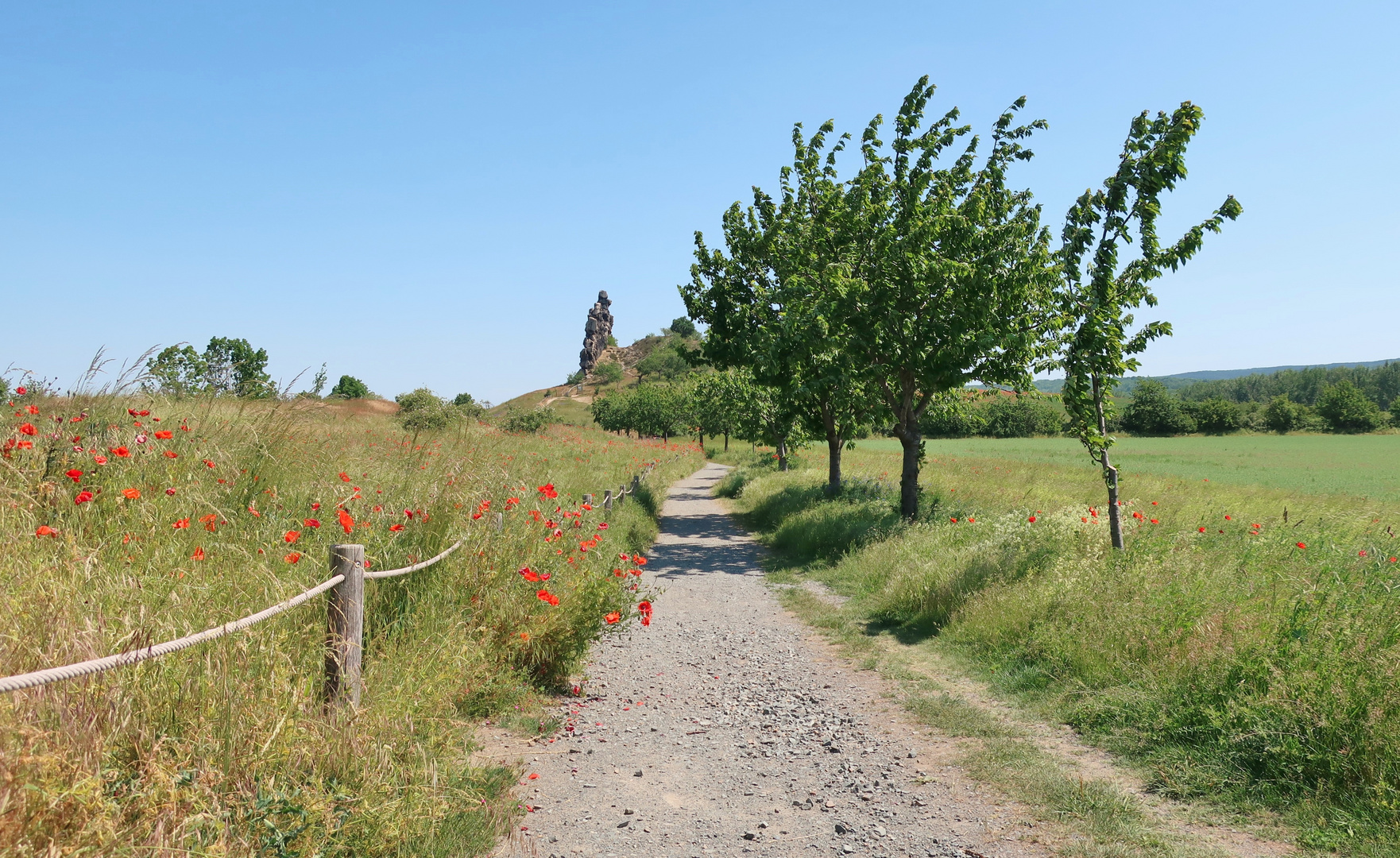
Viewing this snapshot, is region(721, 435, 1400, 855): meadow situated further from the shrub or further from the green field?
the shrub

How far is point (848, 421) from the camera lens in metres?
17.3

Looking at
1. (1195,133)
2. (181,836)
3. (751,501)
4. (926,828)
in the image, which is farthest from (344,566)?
(751,501)

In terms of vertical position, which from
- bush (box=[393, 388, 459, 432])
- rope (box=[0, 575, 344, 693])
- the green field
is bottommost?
the green field

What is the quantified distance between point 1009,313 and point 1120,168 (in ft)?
13.8

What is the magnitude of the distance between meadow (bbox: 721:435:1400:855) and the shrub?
495ft

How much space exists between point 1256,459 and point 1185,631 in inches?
1764

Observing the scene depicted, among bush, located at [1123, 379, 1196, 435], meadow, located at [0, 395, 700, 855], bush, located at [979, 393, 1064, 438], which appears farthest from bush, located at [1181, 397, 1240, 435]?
meadow, located at [0, 395, 700, 855]

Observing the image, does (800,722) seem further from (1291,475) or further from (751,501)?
(1291,475)

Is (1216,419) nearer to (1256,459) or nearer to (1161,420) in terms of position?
(1161,420)

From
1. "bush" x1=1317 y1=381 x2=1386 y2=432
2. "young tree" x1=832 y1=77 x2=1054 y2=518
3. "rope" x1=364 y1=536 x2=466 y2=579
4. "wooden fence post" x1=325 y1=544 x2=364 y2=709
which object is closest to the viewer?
"wooden fence post" x1=325 y1=544 x2=364 y2=709

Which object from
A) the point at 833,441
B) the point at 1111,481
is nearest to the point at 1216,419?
the point at 833,441

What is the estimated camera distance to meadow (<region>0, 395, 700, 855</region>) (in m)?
2.34

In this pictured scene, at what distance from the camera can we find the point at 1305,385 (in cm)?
13038

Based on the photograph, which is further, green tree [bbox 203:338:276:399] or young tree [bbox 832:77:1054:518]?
young tree [bbox 832:77:1054:518]
